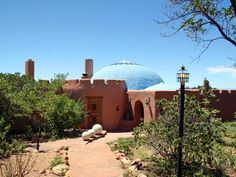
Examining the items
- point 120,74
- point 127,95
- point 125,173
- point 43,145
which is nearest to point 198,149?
point 125,173

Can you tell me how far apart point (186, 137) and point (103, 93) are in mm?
12375

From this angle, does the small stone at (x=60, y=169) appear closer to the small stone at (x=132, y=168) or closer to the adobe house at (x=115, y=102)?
the small stone at (x=132, y=168)

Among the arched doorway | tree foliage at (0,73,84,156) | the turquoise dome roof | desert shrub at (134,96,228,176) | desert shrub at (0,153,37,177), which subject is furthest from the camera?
the turquoise dome roof

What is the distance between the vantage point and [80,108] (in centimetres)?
1997

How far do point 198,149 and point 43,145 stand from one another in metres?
9.13

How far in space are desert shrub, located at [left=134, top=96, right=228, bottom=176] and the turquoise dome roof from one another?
16.6 metres

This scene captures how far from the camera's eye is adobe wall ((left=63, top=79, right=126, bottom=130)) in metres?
21.6

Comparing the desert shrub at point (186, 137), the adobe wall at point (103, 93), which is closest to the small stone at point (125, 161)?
the desert shrub at point (186, 137)

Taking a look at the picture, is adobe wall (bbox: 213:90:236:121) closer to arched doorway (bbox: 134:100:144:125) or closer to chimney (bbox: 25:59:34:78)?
arched doorway (bbox: 134:100:144:125)

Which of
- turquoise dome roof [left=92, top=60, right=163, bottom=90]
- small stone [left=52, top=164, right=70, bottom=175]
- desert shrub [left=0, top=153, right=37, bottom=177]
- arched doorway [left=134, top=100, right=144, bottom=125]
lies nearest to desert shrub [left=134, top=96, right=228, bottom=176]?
small stone [left=52, top=164, right=70, bottom=175]

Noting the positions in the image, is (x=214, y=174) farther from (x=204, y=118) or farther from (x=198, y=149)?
(x=204, y=118)

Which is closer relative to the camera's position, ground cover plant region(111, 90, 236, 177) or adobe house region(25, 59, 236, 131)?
ground cover plant region(111, 90, 236, 177)

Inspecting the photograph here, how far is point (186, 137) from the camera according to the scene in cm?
990

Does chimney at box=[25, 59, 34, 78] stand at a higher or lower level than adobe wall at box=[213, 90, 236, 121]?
higher
